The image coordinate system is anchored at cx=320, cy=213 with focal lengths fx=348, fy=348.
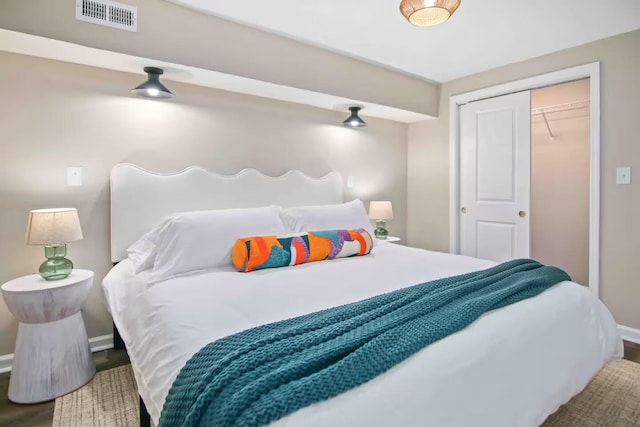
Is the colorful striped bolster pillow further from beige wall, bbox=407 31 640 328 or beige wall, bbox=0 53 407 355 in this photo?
beige wall, bbox=407 31 640 328

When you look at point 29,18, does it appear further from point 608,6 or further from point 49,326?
point 608,6

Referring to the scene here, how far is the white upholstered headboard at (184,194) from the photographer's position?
92.0 inches

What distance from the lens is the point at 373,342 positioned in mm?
1041

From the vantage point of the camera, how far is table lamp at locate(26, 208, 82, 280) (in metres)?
1.88

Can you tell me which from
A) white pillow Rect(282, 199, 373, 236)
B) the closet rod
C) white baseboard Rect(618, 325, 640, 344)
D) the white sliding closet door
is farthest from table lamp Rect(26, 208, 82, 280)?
the closet rod

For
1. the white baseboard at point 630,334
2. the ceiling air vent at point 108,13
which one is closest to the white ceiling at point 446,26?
the ceiling air vent at point 108,13

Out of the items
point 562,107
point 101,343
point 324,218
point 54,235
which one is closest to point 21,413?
point 101,343

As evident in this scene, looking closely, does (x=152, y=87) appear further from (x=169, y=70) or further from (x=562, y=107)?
(x=562, y=107)

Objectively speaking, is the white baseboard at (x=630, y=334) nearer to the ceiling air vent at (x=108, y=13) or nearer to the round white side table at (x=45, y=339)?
the round white side table at (x=45, y=339)

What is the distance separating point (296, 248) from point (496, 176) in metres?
2.35

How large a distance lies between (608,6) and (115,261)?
362 centimetres

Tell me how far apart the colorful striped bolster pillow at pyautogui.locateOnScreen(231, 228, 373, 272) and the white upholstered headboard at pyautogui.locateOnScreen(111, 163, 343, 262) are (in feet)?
2.41

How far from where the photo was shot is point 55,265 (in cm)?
198

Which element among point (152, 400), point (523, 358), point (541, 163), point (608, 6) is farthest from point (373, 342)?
point (541, 163)
